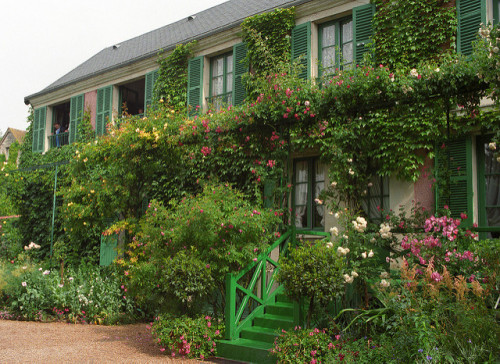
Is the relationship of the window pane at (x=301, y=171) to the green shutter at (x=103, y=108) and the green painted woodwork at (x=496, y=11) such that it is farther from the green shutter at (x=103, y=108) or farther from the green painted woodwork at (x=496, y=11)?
the green shutter at (x=103, y=108)

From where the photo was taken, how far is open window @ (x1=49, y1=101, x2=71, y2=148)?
46.7 ft

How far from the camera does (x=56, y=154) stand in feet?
44.5

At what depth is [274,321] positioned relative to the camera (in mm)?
5934

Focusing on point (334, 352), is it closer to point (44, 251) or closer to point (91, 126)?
point (44, 251)

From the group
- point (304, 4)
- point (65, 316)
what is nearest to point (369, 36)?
point (304, 4)

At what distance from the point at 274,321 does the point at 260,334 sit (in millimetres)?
344

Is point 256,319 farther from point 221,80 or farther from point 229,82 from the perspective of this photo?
point 221,80

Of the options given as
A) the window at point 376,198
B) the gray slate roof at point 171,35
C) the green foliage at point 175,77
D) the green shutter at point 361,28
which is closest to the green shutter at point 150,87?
the green foliage at point 175,77

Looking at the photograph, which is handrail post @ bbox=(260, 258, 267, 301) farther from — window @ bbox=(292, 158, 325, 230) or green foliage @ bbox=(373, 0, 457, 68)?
green foliage @ bbox=(373, 0, 457, 68)

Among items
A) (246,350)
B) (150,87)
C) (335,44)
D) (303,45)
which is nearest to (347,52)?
(335,44)

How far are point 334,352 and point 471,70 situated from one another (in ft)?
11.3

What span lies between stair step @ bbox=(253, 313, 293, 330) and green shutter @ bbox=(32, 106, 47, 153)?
10845mm

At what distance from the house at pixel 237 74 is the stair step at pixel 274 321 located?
2494mm

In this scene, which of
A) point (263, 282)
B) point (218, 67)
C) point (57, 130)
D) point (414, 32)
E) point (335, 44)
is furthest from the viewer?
point (57, 130)
